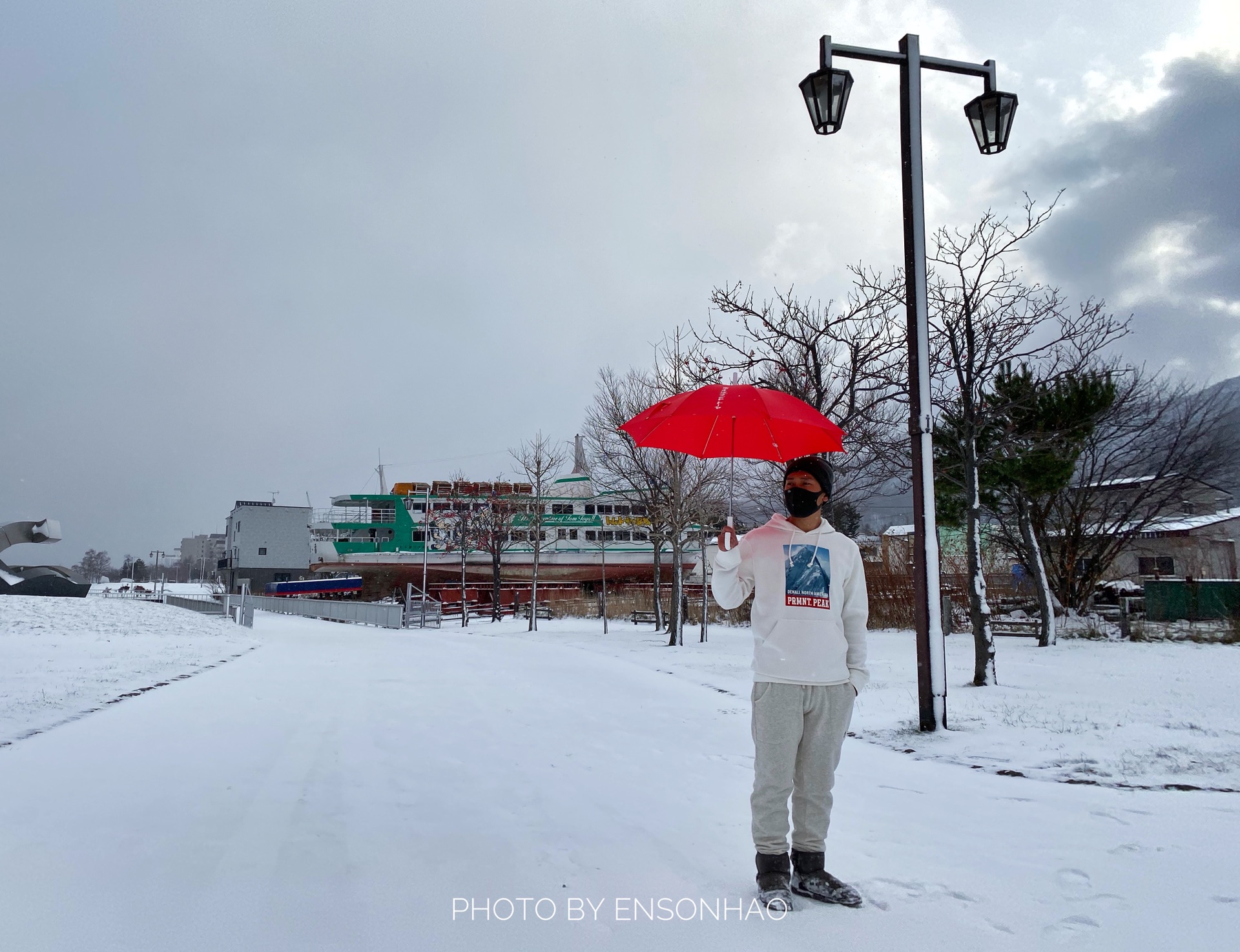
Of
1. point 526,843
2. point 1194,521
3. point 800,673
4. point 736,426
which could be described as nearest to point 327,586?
point 1194,521

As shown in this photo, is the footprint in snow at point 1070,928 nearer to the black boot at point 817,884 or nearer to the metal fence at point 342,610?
the black boot at point 817,884

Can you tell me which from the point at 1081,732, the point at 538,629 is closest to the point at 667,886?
the point at 1081,732

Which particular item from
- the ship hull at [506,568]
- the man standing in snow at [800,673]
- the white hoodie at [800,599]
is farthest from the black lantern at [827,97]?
the ship hull at [506,568]

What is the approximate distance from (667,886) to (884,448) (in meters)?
10.4

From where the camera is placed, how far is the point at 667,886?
3.32 m

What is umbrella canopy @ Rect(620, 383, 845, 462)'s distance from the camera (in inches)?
160

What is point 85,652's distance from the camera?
1255cm

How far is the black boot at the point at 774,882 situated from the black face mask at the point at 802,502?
1.39m

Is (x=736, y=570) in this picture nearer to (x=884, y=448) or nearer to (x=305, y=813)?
(x=305, y=813)

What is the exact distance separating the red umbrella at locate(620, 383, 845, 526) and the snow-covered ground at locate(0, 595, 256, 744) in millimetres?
5606

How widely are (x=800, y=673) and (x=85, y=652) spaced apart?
13175 millimetres

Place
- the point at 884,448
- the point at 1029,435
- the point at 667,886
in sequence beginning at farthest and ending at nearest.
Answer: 1. the point at 884,448
2. the point at 1029,435
3. the point at 667,886

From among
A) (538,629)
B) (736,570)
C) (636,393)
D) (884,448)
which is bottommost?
(538,629)

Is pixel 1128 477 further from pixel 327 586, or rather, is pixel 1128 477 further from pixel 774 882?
pixel 327 586
